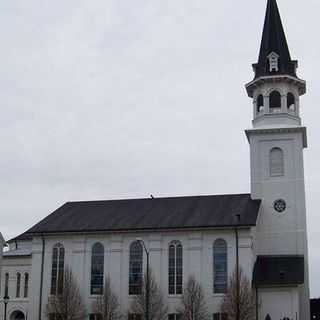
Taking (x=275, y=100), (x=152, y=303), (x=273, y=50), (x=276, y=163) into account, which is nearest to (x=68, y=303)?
(x=152, y=303)

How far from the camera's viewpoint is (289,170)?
71.1 meters

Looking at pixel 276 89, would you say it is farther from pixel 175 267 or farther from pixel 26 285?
pixel 26 285

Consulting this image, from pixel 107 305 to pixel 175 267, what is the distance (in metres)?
7.35

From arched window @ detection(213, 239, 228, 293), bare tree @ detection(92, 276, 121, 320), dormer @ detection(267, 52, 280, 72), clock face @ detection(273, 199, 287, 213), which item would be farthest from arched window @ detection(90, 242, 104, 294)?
dormer @ detection(267, 52, 280, 72)

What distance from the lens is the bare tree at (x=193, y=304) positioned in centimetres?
6475

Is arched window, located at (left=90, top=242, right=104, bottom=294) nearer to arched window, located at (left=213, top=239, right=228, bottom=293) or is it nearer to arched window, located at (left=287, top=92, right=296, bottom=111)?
arched window, located at (left=213, top=239, right=228, bottom=293)

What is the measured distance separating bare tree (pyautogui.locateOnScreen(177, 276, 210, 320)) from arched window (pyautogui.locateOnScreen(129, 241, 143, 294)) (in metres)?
4.94

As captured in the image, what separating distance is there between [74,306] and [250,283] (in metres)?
16.8

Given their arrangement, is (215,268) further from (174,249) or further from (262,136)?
(262,136)

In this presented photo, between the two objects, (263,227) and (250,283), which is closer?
(250,283)

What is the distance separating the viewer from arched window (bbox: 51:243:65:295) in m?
70.6

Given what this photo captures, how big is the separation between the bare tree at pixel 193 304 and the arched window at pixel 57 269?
1246cm

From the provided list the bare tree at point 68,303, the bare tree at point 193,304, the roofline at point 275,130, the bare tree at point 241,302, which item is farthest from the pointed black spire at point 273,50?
the bare tree at point 68,303

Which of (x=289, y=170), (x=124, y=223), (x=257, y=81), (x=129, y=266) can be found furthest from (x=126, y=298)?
(x=257, y=81)
